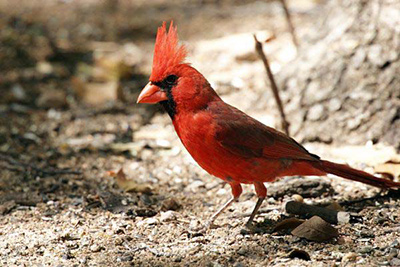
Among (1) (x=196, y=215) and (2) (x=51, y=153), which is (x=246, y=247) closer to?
(1) (x=196, y=215)

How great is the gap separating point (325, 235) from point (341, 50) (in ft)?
6.32

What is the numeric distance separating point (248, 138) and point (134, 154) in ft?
5.03

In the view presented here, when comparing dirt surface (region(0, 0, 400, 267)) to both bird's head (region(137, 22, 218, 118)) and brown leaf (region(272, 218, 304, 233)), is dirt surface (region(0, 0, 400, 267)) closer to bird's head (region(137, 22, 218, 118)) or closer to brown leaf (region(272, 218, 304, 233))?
brown leaf (region(272, 218, 304, 233))

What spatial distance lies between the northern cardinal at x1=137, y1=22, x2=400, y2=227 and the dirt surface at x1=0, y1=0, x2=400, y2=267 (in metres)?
0.25

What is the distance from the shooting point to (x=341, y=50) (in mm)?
4293

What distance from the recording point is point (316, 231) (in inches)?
109

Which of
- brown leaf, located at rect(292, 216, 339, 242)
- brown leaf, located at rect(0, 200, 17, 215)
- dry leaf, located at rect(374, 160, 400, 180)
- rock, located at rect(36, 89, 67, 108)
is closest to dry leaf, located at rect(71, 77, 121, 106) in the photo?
rock, located at rect(36, 89, 67, 108)

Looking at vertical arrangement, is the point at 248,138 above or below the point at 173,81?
below

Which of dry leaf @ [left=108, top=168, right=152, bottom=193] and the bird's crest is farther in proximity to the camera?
dry leaf @ [left=108, top=168, right=152, bottom=193]

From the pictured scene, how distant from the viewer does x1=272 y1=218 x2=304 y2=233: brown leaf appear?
115 inches

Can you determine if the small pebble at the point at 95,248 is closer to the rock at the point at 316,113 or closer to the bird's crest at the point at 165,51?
the bird's crest at the point at 165,51

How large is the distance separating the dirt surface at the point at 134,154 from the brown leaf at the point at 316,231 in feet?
0.10

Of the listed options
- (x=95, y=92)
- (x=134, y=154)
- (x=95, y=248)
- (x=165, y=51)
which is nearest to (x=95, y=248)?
(x=95, y=248)

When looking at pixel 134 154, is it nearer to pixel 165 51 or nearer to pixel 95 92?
pixel 95 92
